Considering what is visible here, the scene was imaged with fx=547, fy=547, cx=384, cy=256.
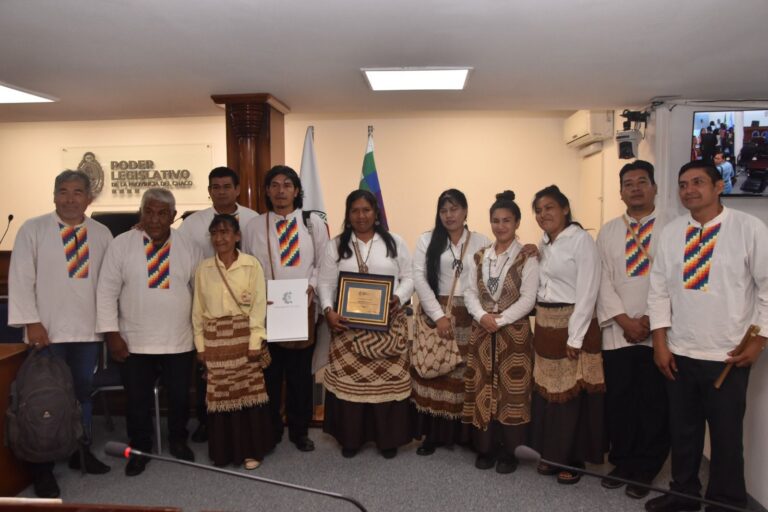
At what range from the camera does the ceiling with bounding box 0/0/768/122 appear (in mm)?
2367

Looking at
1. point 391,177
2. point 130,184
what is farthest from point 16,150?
point 391,177

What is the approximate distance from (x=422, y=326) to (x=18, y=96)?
327 centimetres

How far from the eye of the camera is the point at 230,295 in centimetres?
299

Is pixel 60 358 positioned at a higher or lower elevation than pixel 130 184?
lower

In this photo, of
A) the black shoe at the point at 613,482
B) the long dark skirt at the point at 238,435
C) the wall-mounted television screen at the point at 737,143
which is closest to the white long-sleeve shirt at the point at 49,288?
the long dark skirt at the point at 238,435

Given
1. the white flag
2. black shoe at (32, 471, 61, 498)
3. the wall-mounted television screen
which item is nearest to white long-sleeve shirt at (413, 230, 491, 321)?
the white flag

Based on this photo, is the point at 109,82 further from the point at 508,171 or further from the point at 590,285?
the point at 508,171

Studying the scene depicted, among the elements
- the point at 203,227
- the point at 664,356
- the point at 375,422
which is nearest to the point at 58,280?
the point at 203,227

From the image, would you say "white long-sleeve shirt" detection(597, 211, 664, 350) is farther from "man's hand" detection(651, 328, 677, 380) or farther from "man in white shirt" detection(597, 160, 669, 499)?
"man's hand" detection(651, 328, 677, 380)

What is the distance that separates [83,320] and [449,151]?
14.2 ft

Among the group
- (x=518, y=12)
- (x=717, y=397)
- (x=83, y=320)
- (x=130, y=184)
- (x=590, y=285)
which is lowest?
(x=717, y=397)

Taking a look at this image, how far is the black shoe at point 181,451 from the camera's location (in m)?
3.19

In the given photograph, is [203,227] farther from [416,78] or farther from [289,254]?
[416,78]

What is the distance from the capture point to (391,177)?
6266 mm
